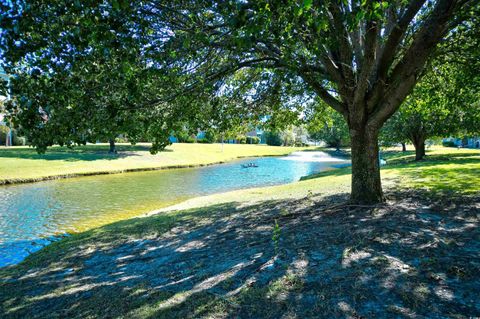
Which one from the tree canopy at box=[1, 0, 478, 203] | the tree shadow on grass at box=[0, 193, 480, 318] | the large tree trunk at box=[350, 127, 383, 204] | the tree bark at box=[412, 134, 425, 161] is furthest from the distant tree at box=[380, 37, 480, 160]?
the tree shadow on grass at box=[0, 193, 480, 318]

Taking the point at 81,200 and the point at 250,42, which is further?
the point at 81,200

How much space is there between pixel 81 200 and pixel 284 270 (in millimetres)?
18671

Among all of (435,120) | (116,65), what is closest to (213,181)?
(435,120)

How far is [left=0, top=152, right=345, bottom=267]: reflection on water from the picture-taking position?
14016 millimetres

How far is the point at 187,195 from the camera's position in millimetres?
23469

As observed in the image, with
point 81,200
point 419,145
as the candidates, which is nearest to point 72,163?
point 81,200

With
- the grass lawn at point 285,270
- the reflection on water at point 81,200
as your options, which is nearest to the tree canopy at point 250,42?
the grass lawn at point 285,270

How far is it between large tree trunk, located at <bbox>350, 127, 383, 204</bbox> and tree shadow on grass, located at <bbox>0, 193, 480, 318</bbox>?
0.43 meters

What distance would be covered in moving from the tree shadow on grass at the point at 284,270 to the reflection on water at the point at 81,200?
5243 millimetres

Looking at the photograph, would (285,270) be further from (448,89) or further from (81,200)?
(81,200)

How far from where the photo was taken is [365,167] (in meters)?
8.50

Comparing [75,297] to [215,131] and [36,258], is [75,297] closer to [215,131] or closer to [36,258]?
[36,258]

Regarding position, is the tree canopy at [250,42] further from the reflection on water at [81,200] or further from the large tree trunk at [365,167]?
the reflection on water at [81,200]

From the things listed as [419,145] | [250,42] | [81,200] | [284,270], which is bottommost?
[81,200]
